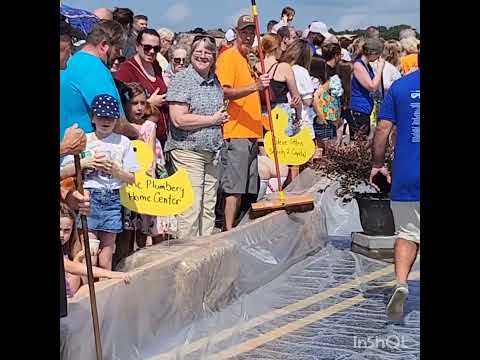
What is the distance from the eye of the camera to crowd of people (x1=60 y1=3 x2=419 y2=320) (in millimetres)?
5316

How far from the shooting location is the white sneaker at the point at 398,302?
5961mm

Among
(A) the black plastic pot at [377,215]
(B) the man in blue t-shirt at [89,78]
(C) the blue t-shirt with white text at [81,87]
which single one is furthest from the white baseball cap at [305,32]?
(C) the blue t-shirt with white text at [81,87]

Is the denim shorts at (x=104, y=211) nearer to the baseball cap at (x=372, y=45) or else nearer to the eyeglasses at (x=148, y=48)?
the eyeglasses at (x=148, y=48)

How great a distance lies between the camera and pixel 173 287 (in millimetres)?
5449

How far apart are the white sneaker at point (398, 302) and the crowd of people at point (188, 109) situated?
900 millimetres

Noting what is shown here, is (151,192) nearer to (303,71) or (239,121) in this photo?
Answer: (239,121)

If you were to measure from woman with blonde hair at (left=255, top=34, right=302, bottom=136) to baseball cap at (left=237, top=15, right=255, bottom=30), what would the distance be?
0.94 m

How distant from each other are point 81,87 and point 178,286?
1.17 metres

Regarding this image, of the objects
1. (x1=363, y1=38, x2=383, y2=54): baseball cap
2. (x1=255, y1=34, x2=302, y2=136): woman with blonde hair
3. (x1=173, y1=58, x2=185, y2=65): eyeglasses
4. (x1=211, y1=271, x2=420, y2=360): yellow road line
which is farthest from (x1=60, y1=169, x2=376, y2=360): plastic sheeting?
(x1=363, y1=38, x2=383, y2=54): baseball cap
